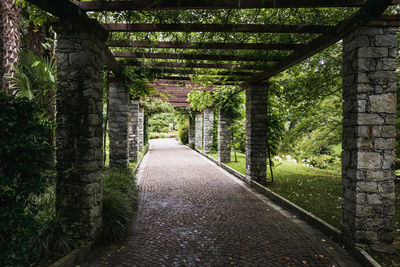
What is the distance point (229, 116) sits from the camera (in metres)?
11.0

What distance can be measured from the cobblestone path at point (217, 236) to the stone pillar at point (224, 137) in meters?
4.79

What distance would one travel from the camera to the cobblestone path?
2.93 m

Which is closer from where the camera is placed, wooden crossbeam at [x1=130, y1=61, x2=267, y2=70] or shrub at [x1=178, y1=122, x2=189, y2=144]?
wooden crossbeam at [x1=130, y1=61, x2=267, y2=70]

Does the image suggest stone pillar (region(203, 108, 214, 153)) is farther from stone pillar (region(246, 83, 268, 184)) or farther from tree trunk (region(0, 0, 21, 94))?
tree trunk (region(0, 0, 21, 94))

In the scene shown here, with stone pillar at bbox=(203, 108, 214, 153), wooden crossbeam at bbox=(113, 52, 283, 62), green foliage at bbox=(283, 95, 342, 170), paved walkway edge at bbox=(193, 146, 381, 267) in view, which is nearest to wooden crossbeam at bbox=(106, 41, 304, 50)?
wooden crossbeam at bbox=(113, 52, 283, 62)

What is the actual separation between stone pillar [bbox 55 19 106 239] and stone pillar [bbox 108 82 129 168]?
3817 mm

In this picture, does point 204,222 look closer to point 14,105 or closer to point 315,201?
point 315,201

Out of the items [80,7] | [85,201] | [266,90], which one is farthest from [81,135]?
[266,90]

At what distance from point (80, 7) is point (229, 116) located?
8585 mm

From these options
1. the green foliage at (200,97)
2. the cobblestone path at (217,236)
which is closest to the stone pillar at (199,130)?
the green foliage at (200,97)

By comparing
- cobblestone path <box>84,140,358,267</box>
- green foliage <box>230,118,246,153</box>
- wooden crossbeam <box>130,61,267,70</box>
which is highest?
wooden crossbeam <box>130,61,267,70</box>

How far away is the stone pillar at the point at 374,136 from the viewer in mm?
3031

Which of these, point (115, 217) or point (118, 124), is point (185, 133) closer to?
point (118, 124)

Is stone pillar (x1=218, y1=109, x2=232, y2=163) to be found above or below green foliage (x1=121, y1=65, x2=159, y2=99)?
below
